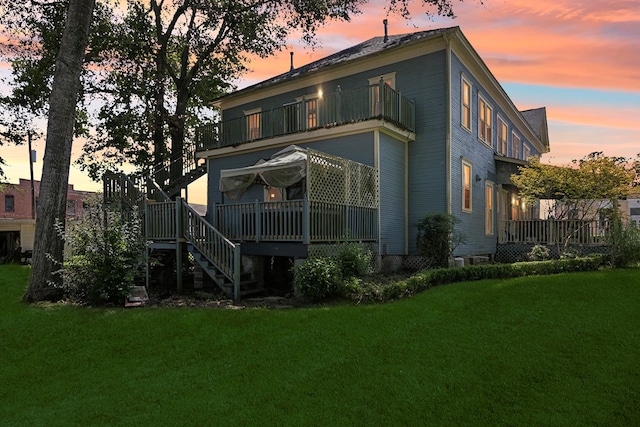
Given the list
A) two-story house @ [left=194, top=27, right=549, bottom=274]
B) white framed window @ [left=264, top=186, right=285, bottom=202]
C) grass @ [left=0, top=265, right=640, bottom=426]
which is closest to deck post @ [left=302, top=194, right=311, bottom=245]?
two-story house @ [left=194, top=27, right=549, bottom=274]

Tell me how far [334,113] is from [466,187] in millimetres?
5653

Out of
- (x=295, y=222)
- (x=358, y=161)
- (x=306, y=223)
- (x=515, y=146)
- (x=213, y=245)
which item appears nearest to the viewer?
(x=306, y=223)

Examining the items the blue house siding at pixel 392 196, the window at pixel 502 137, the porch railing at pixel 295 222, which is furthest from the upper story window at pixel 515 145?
the porch railing at pixel 295 222

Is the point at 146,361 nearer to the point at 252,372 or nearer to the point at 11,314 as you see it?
the point at 252,372

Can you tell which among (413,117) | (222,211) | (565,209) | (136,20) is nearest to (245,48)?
(136,20)

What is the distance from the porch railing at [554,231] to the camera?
49.0 ft

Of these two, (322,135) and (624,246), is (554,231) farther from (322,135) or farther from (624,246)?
(322,135)

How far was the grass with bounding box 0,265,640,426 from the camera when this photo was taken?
4355 mm

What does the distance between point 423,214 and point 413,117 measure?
3.25m

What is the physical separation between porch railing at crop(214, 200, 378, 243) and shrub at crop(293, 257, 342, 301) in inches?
46.2

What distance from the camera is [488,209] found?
17.4 m

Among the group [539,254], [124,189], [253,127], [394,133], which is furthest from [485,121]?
[124,189]

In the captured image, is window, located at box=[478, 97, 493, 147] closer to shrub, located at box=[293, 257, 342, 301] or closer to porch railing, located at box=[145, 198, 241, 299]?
shrub, located at box=[293, 257, 342, 301]

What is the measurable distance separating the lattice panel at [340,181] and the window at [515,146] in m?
12.8
